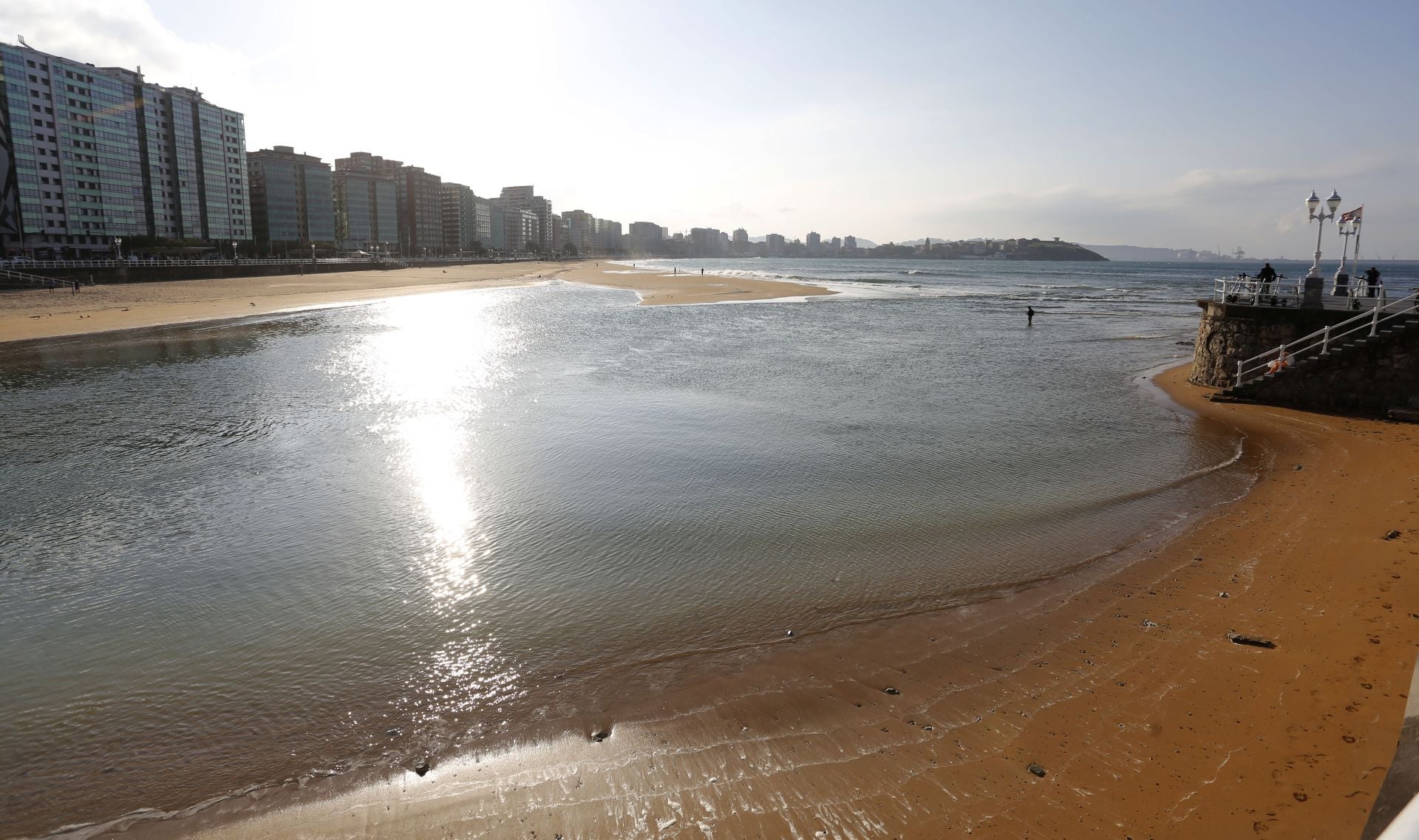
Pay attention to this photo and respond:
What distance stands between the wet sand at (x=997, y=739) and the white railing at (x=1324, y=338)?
561 inches

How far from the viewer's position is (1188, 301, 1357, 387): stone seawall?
21.2 meters

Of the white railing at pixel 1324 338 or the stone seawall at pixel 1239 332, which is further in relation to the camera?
the stone seawall at pixel 1239 332

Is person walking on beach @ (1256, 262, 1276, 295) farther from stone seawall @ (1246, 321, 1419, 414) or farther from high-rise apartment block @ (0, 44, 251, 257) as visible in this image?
high-rise apartment block @ (0, 44, 251, 257)

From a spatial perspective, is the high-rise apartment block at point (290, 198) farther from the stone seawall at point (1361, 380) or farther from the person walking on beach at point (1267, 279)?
the stone seawall at point (1361, 380)

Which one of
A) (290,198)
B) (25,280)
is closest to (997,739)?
(25,280)

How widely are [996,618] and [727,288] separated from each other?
75.5m

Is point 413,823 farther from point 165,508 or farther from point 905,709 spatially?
point 165,508

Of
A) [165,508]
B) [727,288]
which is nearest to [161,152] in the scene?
[727,288]

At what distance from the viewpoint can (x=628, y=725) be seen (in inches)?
260

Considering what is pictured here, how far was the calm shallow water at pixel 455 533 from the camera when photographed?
6820 millimetres

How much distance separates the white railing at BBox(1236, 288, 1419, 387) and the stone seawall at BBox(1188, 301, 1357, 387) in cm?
28

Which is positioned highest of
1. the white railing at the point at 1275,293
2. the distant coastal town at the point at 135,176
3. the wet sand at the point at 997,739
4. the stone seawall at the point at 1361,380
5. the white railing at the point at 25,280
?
the distant coastal town at the point at 135,176

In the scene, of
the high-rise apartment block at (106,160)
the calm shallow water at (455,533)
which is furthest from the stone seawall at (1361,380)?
the high-rise apartment block at (106,160)

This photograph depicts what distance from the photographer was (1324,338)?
20125 millimetres
